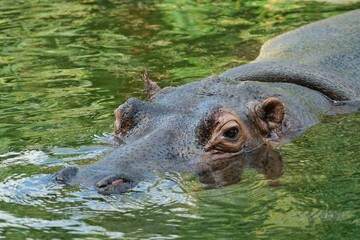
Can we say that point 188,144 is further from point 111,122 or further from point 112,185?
point 111,122

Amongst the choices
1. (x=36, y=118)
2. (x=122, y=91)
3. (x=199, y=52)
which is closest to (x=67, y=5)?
(x=199, y=52)

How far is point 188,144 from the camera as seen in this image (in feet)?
20.3

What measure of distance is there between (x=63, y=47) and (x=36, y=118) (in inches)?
132

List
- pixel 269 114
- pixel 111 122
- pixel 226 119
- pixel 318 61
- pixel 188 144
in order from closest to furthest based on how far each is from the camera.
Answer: pixel 188 144 < pixel 226 119 < pixel 269 114 < pixel 111 122 < pixel 318 61

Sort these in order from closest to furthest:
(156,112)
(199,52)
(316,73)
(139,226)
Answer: (139,226) < (156,112) < (316,73) < (199,52)

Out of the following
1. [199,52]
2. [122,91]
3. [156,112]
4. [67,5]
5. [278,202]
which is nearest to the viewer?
[278,202]

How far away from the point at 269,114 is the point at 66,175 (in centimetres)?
185

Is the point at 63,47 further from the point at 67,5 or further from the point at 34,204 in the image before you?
the point at 34,204

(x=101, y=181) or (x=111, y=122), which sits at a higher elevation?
(x=101, y=181)

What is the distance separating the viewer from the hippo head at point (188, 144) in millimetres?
5688

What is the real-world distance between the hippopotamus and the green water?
0.13 metres

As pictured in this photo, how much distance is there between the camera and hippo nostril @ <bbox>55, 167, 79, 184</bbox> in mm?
5625

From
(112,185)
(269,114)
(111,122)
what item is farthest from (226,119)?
(111,122)

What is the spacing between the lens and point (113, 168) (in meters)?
5.68
